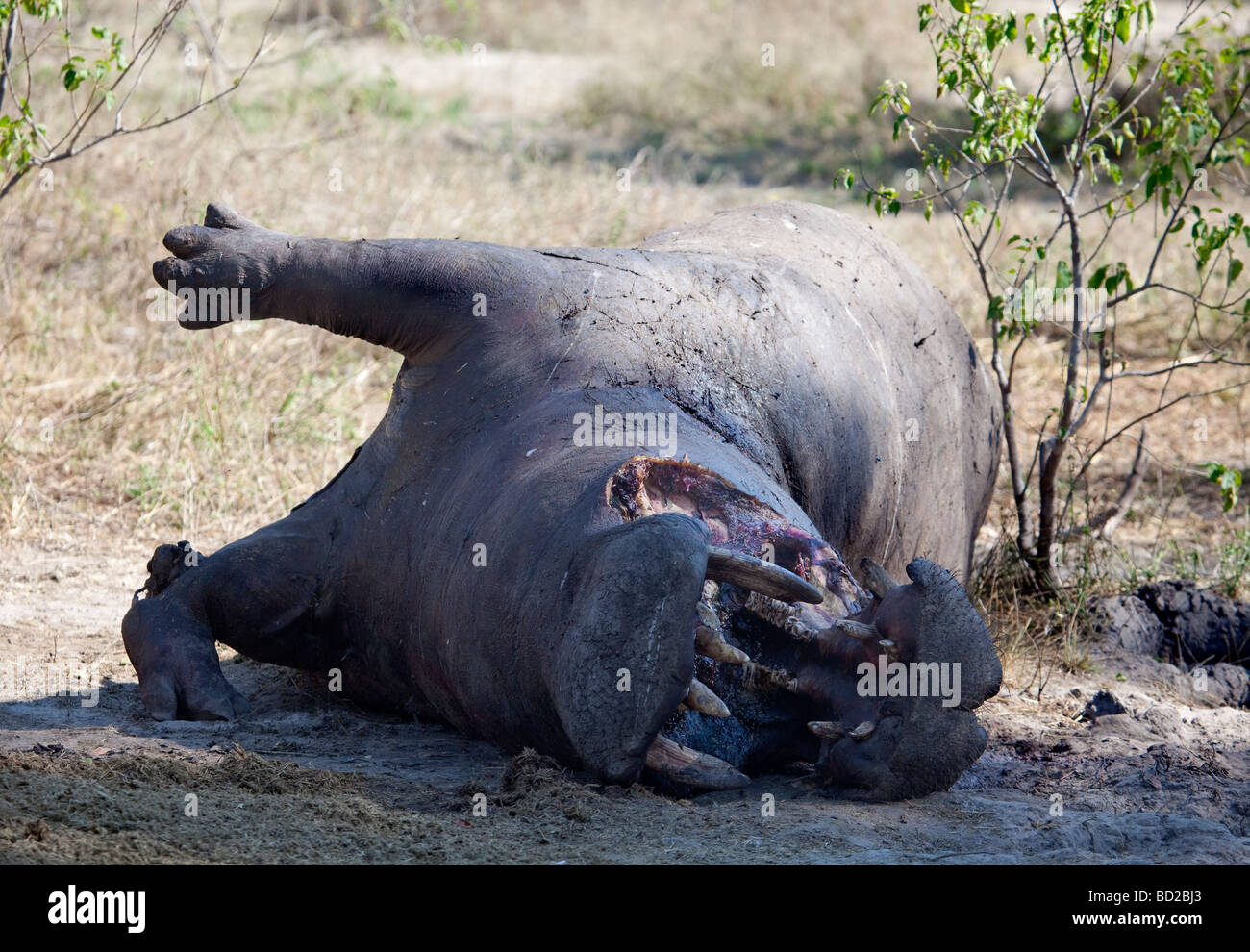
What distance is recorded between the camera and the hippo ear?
285 centimetres

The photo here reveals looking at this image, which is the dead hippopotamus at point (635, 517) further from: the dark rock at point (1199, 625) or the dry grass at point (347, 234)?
the dry grass at point (347, 234)

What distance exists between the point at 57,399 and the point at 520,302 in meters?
3.07

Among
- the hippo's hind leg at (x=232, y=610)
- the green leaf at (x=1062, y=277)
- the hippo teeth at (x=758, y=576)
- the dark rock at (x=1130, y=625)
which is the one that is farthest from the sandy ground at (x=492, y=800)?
the green leaf at (x=1062, y=277)

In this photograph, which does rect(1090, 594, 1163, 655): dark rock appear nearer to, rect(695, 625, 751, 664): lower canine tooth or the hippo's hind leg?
rect(695, 625, 751, 664): lower canine tooth

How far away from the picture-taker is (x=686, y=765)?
308 cm

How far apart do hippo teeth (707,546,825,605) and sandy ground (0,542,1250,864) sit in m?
0.45

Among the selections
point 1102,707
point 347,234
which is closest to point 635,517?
point 1102,707

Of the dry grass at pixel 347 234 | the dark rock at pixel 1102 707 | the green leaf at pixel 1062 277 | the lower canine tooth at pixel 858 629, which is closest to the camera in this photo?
the lower canine tooth at pixel 858 629

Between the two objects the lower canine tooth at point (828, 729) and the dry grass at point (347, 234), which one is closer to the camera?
the lower canine tooth at point (828, 729)

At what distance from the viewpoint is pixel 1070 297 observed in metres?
5.28

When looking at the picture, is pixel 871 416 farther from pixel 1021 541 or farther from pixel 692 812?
pixel 692 812

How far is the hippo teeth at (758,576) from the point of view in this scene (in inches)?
120

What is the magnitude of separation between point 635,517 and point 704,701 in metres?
0.44
